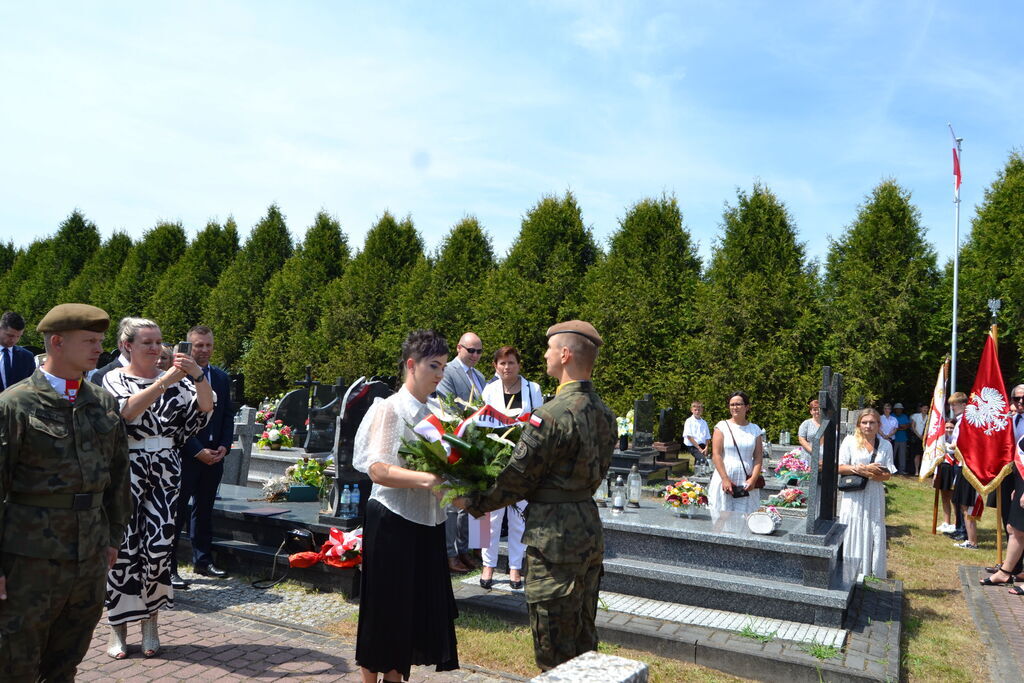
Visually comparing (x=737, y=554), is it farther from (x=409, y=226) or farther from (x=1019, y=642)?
(x=409, y=226)

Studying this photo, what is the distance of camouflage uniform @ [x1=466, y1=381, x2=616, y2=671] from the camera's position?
11.5ft

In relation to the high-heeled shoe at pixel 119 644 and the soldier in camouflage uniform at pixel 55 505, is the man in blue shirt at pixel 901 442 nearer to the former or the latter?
the high-heeled shoe at pixel 119 644

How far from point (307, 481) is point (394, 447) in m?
5.57

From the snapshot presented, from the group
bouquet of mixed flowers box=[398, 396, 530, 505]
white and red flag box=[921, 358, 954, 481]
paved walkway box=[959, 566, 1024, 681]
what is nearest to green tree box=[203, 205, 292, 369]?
white and red flag box=[921, 358, 954, 481]

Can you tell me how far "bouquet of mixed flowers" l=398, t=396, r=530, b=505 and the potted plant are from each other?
5356 millimetres

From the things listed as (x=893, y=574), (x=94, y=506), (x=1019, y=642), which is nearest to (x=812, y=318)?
(x=893, y=574)

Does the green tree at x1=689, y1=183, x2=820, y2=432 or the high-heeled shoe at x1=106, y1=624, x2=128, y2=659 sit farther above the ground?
the green tree at x1=689, y1=183, x2=820, y2=432

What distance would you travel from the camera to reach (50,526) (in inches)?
129

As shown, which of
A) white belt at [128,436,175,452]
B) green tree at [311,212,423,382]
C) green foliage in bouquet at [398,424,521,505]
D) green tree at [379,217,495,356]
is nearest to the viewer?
green foliage in bouquet at [398,424,521,505]

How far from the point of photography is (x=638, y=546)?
6.80 meters

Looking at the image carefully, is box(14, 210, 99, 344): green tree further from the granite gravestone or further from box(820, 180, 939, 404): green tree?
box(820, 180, 939, 404): green tree

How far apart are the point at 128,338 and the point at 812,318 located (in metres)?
17.1

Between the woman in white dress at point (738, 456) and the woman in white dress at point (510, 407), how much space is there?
1802 millimetres

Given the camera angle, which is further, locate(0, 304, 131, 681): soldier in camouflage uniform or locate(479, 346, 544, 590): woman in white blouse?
locate(479, 346, 544, 590): woman in white blouse
